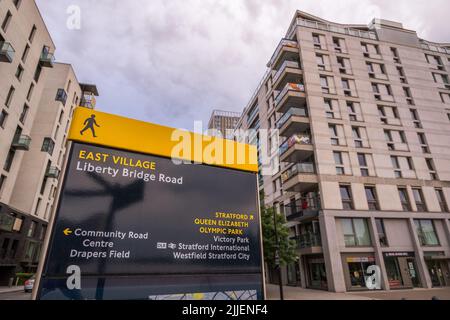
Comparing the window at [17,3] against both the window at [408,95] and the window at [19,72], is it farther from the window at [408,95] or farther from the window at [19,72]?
the window at [408,95]

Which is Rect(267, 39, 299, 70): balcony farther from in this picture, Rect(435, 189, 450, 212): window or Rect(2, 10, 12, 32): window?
Rect(2, 10, 12, 32): window

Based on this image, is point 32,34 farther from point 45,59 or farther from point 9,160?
point 9,160

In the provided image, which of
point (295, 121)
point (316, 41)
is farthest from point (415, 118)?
point (295, 121)

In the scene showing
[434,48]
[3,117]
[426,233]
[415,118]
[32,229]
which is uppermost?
[434,48]

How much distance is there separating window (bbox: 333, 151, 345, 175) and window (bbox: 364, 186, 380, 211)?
320cm

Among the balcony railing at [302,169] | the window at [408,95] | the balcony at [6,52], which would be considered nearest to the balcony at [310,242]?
the balcony railing at [302,169]

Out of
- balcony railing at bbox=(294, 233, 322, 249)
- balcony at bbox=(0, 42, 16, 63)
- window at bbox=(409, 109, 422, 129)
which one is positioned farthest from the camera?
window at bbox=(409, 109, 422, 129)

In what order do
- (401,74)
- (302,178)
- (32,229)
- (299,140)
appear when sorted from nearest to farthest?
(302,178) → (299,140) → (401,74) → (32,229)

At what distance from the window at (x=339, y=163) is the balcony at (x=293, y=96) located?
7341 millimetres

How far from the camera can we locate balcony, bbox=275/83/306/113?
100 feet

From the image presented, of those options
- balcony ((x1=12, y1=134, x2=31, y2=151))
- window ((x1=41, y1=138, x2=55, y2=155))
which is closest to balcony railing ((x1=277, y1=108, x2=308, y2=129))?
balcony ((x1=12, y1=134, x2=31, y2=151))

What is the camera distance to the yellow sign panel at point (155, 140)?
12.6 feet

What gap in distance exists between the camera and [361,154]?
97.1ft

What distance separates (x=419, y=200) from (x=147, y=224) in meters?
34.3
